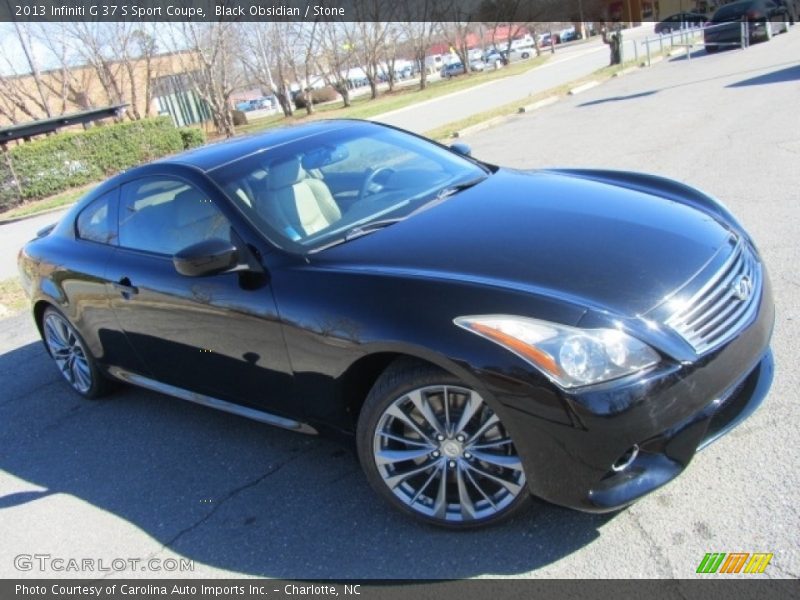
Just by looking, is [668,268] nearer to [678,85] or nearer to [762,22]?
[678,85]

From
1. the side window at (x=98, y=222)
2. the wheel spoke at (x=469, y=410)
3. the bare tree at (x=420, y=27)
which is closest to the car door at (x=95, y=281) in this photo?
the side window at (x=98, y=222)

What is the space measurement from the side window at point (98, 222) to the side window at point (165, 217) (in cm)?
13

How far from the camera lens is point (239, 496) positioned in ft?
10.9

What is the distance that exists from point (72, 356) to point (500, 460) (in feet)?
11.3

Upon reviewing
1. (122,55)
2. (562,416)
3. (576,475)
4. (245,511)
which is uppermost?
(122,55)

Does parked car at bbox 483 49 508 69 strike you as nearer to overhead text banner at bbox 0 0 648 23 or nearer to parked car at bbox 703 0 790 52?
overhead text banner at bbox 0 0 648 23

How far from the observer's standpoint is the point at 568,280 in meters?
2.61

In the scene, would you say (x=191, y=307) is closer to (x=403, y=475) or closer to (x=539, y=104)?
(x=403, y=475)

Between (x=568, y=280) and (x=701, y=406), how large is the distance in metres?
0.65

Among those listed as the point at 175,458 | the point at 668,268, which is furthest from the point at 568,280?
the point at 175,458

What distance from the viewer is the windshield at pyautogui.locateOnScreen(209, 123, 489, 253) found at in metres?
3.34

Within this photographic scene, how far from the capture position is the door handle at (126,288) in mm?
3783

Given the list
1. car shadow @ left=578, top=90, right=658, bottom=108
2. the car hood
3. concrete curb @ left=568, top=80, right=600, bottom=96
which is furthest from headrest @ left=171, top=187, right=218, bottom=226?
concrete curb @ left=568, top=80, right=600, bottom=96

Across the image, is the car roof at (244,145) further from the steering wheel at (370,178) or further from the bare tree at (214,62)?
the bare tree at (214,62)
